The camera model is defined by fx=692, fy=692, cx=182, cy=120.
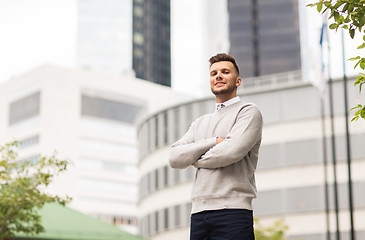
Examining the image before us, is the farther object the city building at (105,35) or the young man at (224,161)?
the city building at (105,35)

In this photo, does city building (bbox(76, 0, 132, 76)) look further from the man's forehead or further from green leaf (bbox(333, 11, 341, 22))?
the man's forehead

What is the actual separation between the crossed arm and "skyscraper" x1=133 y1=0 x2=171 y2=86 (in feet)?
558

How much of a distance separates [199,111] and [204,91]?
136m

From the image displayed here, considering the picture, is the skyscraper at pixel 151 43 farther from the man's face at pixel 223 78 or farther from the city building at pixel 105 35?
the man's face at pixel 223 78

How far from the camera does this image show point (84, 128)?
114 meters

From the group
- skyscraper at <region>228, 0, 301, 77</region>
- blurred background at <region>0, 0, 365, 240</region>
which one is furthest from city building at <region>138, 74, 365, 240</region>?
skyscraper at <region>228, 0, 301, 77</region>

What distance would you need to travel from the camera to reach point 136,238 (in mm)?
26125

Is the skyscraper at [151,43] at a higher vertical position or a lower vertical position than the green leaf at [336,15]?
higher

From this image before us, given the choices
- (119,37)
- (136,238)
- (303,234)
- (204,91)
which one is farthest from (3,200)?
(204,91)

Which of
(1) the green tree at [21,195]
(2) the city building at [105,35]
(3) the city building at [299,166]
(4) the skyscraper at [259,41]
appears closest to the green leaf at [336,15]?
(1) the green tree at [21,195]

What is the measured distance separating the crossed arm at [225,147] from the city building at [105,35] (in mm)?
166662

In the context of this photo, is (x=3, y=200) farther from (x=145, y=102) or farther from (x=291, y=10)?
(x=291, y=10)

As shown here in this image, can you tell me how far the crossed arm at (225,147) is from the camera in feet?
14.0

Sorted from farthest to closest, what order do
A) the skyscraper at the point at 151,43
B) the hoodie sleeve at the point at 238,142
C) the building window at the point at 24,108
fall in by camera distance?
the skyscraper at the point at 151,43
the building window at the point at 24,108
the hoodie sleeve at the point at 238,142
